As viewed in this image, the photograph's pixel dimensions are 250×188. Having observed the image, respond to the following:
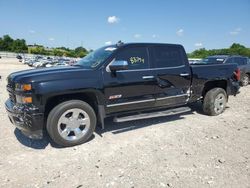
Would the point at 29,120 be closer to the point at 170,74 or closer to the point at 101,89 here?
the point at 101,89

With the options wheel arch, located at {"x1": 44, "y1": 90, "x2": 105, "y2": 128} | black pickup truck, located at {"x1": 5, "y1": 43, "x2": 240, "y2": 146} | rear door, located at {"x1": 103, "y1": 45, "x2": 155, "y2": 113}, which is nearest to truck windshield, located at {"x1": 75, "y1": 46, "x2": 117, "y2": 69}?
black pickup truck, located at {"x1": 5, "y1": 43, "x2": 240, "y2": 146}

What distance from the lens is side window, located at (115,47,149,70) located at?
490 centimetres

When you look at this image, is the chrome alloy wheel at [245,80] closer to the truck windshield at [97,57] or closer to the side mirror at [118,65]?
the truck windshield at [97,57]

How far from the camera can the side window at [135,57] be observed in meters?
4.90

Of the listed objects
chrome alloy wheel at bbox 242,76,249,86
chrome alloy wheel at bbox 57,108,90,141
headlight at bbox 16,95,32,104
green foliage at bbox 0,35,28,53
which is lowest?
chrome alloy wheel at bbox 57,108,90,141

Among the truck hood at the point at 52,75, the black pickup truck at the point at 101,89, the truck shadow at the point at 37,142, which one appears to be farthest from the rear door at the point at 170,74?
the truck shadow at the point at 37,142

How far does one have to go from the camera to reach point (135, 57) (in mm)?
5031

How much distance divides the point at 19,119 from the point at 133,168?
215 centimetres

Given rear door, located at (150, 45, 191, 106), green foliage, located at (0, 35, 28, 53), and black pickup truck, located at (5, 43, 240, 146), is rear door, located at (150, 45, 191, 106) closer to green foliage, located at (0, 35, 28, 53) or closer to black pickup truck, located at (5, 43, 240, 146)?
black pickup truck, located at (5, 43, 240, 146)

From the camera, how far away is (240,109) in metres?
7.38

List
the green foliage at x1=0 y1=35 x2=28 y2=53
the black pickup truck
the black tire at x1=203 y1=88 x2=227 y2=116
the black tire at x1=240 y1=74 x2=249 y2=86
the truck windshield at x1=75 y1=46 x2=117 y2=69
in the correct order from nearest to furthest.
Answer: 1. the black pickup truck
2. the truck windshield at x1=75 y1=46 x2=117 y2=69
3. the black tire at x1=203 y1=88 x2=227 y2=116
4. the black tire at x1=240 y1=74 x2=249 y2=86
5. the green foliage at x1=0 y1=35 x2=28 y2=53

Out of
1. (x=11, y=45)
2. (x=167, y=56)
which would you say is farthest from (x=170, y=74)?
(x=11, y=45)

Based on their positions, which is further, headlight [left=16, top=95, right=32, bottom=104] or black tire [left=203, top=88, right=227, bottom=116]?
black tire [left=203, top=88, right=227, bottom=116]

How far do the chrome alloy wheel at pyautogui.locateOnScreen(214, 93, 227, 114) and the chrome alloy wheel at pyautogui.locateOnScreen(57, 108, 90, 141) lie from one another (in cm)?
381
